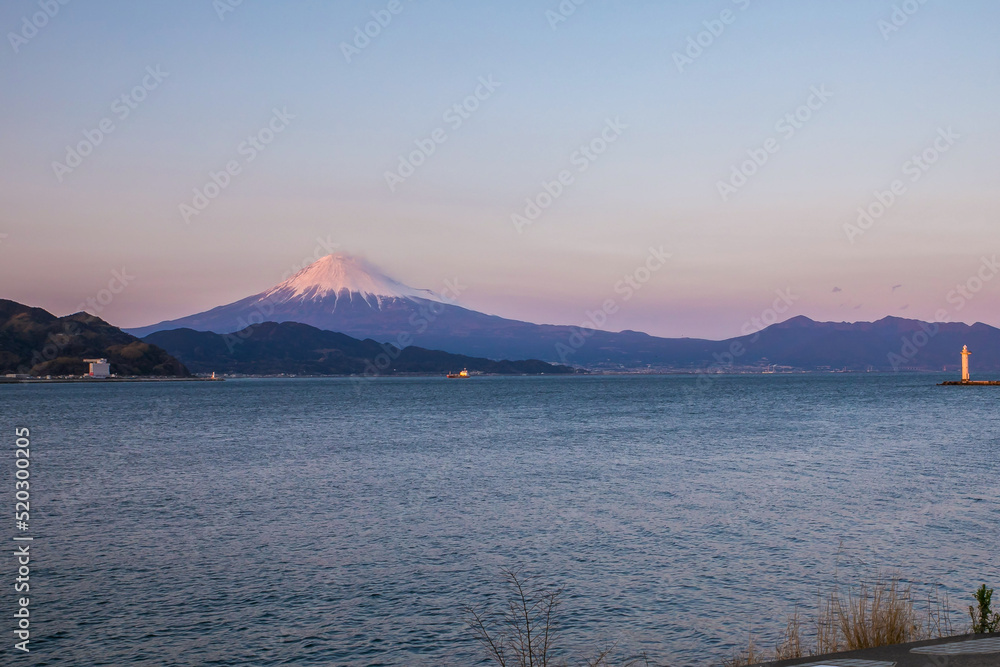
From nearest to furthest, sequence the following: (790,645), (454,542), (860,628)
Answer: (790,645) < (860,628) < (454,542)

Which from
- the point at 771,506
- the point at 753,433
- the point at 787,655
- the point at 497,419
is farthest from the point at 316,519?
the point at 497,419

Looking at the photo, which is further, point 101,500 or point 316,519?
point 101,500

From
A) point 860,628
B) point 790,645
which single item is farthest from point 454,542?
point 860,628

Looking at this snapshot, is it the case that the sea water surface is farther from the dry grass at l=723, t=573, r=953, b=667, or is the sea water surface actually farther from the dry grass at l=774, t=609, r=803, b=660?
the dry grass at l=723, t=573, r=953, b=667

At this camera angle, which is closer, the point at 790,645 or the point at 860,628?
the point at 790,645

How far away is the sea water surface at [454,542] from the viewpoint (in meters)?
14.1

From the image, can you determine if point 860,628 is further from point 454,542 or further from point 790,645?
point 454,542

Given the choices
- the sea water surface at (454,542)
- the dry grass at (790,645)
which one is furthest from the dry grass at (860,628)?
Result: the sea water surface at (454,542)

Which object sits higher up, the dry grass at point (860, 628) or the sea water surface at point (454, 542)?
the dry grass at point (860, 628)

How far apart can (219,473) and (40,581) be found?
65.8ft

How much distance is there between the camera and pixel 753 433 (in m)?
58.9

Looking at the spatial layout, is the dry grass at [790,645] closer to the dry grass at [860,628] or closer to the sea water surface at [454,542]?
the dry grass at [860,628]

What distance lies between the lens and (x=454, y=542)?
21141 mm

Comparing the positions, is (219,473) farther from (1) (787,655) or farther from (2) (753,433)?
(2) (753,433)
